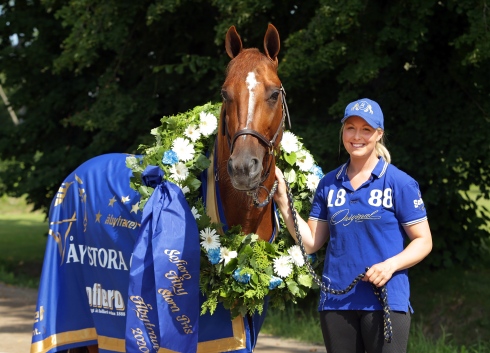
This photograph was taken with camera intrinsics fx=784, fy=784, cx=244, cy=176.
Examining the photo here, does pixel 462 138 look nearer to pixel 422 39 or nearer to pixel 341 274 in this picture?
pixel 422 39

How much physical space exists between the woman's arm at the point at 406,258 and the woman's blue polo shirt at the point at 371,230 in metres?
0.05

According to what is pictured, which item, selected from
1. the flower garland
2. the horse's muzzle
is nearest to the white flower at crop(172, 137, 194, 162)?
the flower garland

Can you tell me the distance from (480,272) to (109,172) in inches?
246

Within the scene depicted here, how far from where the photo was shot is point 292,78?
8523 mm

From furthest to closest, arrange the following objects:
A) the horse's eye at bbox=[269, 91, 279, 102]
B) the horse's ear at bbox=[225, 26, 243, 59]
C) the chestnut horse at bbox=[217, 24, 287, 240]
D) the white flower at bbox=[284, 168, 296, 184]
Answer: the white flower at bbox=[284, 168, 296, 184]
the horse's ear at bbox=[225, 26, 243, 59]
the horse's eye at bbox=[269, 91, 279, 102]
the chestnut horse at bbox=[217, 24, 287, 240]

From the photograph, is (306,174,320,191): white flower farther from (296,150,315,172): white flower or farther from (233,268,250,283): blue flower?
(233,268,250,283): blue flower

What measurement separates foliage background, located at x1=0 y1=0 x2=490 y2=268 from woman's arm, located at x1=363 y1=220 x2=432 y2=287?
439 cm

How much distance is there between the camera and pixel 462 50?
8.13m

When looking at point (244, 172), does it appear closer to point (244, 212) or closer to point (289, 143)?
point (244, 212)

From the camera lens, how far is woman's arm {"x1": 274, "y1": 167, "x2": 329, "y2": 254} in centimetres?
388

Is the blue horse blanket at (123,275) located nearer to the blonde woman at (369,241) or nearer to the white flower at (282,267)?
the white flower at (282,267)

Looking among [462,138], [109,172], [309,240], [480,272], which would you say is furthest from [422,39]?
[309,240]

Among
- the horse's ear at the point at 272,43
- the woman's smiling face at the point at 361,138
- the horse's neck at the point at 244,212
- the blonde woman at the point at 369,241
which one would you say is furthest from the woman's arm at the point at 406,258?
the horse's ear at the point at 272,43

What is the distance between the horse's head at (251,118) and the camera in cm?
Answer: 348
